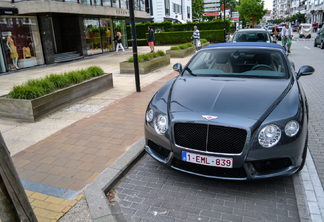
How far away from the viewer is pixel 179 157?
329cm

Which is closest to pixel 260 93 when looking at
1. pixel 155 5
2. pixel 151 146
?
pixel 151 146

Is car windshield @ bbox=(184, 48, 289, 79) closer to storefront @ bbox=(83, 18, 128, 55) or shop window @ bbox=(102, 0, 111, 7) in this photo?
storefront @ bbox=(83, 18, 128, 55)

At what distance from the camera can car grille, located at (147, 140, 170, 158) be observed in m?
3.50

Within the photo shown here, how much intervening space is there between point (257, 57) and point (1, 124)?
5379 millimetres

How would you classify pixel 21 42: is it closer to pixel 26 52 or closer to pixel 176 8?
pixel 26 52

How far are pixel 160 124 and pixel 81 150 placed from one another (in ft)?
5.70

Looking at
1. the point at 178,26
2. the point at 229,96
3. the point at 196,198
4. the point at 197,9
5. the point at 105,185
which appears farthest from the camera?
the point at 197,9

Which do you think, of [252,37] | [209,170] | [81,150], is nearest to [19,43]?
[252,37]

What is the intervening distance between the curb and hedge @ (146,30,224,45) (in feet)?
90.7

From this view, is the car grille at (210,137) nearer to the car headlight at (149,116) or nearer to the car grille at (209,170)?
the car grille at (209,170)

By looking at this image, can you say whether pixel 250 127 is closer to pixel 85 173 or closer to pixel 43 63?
pixel 85 173

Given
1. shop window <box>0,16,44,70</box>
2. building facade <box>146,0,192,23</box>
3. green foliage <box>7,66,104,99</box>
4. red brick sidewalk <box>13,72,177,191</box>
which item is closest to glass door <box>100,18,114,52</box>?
shop window <box>0,16,44,70</box>

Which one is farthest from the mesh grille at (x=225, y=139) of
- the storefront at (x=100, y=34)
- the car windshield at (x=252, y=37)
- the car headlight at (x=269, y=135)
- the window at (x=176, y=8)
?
the window at (x=176, y=8)

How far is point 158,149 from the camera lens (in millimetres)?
3594
